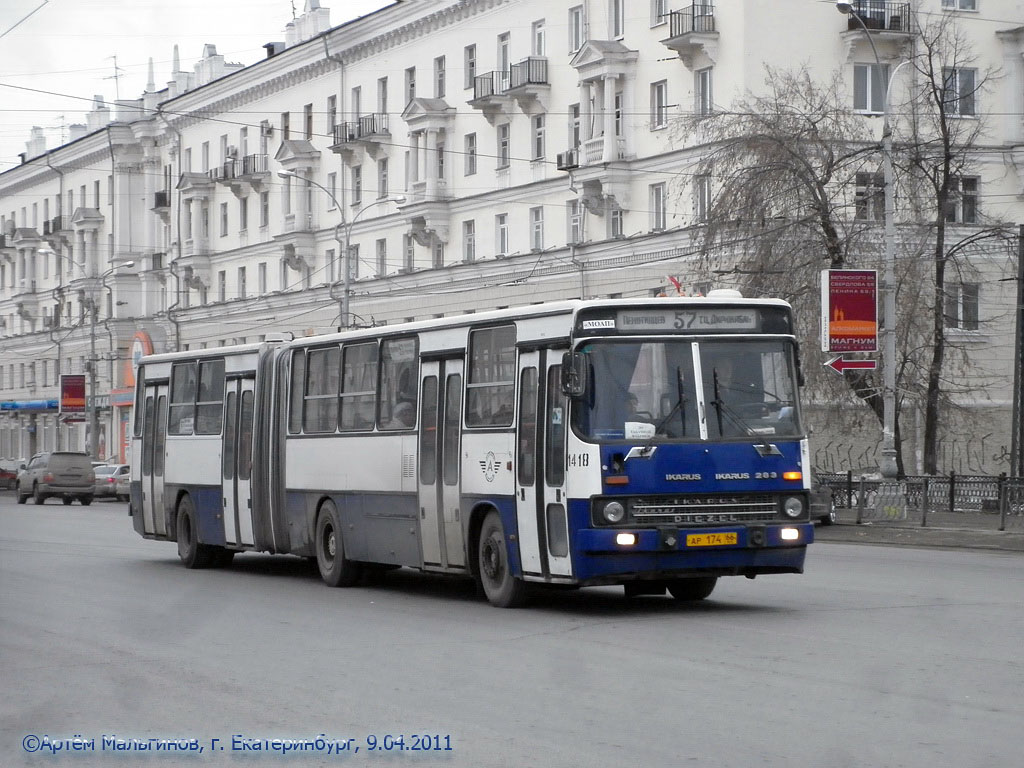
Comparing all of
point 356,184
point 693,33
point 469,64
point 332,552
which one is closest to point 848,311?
point 332,552

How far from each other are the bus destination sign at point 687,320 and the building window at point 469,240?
44.2 meters

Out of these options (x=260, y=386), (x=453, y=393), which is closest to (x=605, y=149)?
(x=260, y=386)

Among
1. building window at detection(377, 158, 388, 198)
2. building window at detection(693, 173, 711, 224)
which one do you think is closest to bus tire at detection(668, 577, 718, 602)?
building window at detection(693, 173, 711, 224)

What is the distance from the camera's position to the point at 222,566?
77.7 feet

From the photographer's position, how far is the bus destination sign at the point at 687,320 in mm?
15148

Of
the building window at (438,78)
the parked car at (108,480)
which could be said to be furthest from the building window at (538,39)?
the parked car at (108,480)

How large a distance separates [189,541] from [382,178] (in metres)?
42.1

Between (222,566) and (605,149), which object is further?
(605,149)

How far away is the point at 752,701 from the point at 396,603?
7.61 meters

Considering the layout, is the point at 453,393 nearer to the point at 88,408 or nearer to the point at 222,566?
the point at 222,566

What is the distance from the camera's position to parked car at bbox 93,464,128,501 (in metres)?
60.8

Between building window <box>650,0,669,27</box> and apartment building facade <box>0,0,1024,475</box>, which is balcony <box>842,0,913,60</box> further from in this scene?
building window <box>650,0,669,27</box>

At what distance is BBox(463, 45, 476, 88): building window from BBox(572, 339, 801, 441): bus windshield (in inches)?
1744

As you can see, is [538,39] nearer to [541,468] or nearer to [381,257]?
[381,257]
